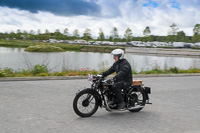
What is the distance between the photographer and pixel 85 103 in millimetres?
5172

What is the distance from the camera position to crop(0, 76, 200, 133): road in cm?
450

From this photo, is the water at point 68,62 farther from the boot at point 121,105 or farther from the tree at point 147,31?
the tree at point 147,31

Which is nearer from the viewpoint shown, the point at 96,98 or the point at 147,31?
the point at 96,98

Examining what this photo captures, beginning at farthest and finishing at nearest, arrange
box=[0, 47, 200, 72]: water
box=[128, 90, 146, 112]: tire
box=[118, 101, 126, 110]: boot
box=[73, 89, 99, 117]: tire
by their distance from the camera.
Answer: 1. box=[0, 47, 200, 72]: water
2. box=[128, 90, 146, 112]: tire
3. box=[118, 101, 126, 110]: boot
4. box=[73, 89, 99, 117]: tire

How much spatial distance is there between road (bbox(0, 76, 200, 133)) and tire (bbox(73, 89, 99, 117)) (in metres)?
0.16

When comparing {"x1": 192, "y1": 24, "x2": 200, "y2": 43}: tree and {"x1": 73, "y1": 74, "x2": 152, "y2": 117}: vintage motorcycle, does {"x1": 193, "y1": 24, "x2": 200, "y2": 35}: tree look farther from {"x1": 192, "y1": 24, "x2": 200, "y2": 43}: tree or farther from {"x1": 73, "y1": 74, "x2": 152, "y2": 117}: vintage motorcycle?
{"x1": 73, "y1": 74, "x2": 152, "y2": 117}: vintage motorcycle

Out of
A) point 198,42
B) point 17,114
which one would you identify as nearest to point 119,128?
point 17,114

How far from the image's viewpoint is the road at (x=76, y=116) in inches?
177

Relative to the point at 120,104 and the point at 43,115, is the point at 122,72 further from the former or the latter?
the point at 43,115

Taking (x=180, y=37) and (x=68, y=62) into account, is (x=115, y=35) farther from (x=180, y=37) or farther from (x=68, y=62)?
(x=68, y=62)

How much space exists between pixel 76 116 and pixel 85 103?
40 centimetres

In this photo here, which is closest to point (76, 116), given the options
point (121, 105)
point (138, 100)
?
point (121, 105)

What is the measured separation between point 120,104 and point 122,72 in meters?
0.78

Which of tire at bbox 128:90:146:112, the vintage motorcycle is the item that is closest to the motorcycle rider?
the vintage motorcycle
